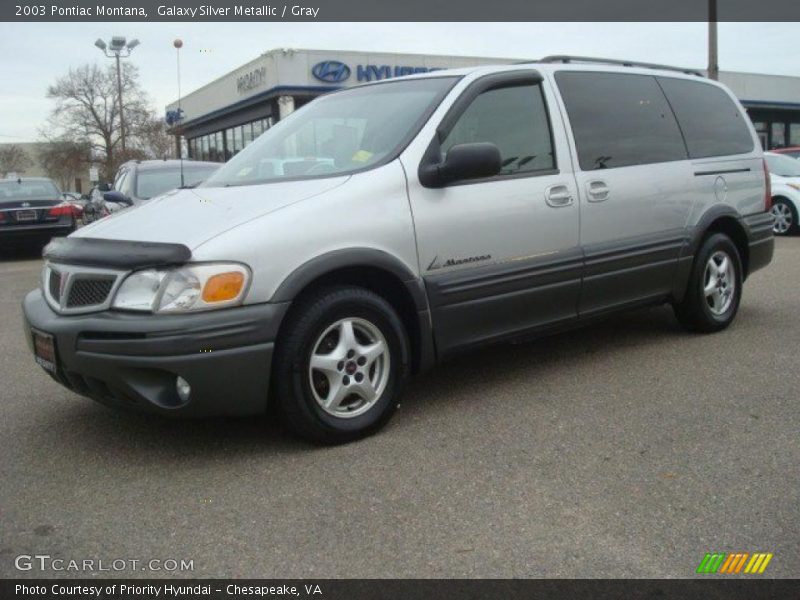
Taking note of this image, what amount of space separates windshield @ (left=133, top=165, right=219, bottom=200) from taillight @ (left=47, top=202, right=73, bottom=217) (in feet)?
16.1

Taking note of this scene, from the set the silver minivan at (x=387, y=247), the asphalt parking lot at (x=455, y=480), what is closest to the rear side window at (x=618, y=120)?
the silver minivan at (x=387, y=247)

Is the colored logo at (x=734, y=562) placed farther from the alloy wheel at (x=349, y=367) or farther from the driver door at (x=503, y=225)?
the driver door at (x=503, y=225)

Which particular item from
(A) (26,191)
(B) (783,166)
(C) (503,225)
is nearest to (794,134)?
(B) (783,166)

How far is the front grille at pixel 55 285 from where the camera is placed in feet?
12.3

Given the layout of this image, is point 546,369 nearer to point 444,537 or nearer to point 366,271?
point 366,271

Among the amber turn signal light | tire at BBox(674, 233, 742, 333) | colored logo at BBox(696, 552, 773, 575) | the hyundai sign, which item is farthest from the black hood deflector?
the hyundai sign

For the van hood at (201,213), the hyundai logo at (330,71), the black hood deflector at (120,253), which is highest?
the hyundai logo at (330,71)

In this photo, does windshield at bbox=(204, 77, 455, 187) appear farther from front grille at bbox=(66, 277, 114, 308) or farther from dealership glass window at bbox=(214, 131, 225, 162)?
dealership glass window at bbox=(214, 131, 225, 162)

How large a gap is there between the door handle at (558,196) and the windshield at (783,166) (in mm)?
10149

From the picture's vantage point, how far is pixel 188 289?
337 cm

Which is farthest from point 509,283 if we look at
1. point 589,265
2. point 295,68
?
point 295,68

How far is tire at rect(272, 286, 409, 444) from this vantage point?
355cm

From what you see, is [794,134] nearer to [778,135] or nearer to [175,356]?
[778,135]

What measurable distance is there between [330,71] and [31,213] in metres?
14.0
